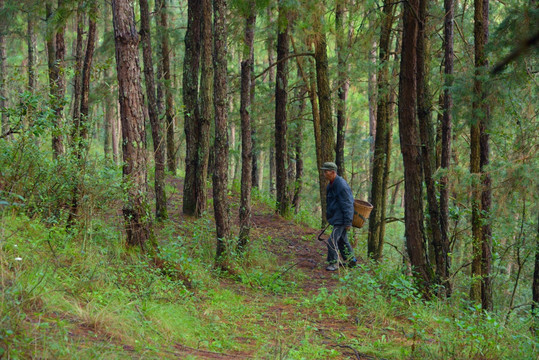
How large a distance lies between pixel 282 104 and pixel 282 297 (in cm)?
777

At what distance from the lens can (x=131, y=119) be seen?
5.90m

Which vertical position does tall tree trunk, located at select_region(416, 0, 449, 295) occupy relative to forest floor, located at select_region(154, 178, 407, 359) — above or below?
above

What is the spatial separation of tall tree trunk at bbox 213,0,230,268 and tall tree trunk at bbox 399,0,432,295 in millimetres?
2964

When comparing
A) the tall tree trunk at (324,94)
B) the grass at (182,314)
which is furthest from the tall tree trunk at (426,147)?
the tall tree trunk at (324,94)

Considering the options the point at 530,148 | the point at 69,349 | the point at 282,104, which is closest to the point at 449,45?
the point at 530,148

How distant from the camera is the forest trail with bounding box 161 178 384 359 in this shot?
4.64 metres

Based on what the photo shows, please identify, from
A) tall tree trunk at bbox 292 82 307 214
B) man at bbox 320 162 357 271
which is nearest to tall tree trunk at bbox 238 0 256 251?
man at bbox 320 162 357 271

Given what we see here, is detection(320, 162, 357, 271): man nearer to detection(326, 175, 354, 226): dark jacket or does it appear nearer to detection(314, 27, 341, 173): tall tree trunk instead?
detection(326, 175, 354, 226): dark jacket

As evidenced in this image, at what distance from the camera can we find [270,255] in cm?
912

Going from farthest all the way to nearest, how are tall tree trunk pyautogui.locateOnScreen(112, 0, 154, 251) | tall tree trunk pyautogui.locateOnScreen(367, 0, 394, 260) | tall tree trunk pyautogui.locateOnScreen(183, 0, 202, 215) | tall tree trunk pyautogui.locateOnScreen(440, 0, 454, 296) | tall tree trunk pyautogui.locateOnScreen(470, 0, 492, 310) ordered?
tall tree trunk pyautogui.locateOnScreen(367, 0, 394, 260), tall tree trunk pyautogui.locateOnScreen(183, 0, 202, 215), tall tree trunk pyautogui.locateOnScreen(440, 0, 454, 296), tall tree trunk pyautogui.locateOnScreen(470, 0, 492, 310), tall tree trunk pyautogui.locateOnScreen(112, 0, 154, 251)

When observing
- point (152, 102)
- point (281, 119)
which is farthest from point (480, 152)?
point (152, 102)

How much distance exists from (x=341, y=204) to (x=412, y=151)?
2.06 m

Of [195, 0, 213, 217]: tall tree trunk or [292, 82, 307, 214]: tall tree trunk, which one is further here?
[292, 82, 307, 214]: tall tree trunk

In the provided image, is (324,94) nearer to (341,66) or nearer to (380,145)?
(380,145)
